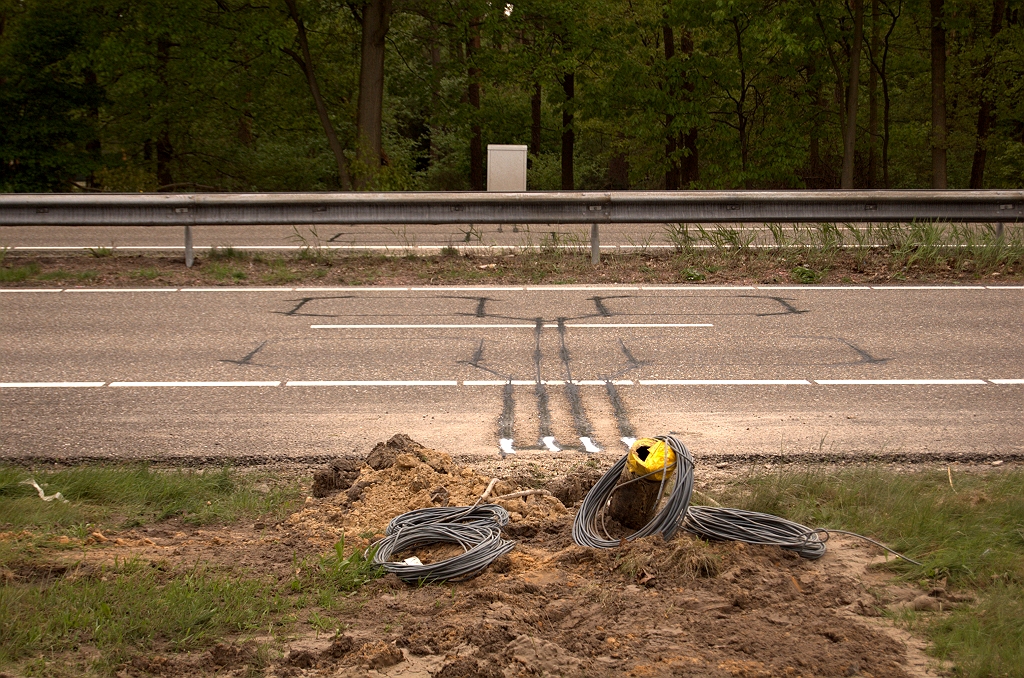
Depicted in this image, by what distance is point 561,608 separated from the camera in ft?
13.1

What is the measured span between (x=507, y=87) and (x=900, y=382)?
20105mm

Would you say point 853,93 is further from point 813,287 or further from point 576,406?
point 576,406

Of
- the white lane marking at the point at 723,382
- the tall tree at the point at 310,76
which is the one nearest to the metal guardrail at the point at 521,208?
the white lane marking at the point at 723,382

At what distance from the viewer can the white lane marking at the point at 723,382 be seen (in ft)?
24.4

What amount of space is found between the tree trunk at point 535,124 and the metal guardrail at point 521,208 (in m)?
20.8

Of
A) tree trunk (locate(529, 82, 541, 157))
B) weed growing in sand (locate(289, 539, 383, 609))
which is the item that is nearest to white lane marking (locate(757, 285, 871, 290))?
weed growing in sand (locate(289, 539, 383, 609))

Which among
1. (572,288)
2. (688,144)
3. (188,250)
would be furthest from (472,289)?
(688,144)

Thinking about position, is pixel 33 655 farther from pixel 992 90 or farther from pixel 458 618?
pixel 992 90

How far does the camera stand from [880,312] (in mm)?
9883

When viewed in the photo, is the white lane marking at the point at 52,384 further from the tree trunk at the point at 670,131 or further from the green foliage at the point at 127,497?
the tree trunk at the point at 670,131

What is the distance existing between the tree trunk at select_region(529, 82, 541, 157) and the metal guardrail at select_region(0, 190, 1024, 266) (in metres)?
20.8

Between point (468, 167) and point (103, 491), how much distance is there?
32.5 m

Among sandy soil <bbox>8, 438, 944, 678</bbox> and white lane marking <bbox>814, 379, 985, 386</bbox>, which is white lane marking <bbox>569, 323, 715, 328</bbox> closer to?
white lane marking <bbox>814, 379, 985, 386</bbox>

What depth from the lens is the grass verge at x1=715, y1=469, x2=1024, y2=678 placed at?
366 cm
